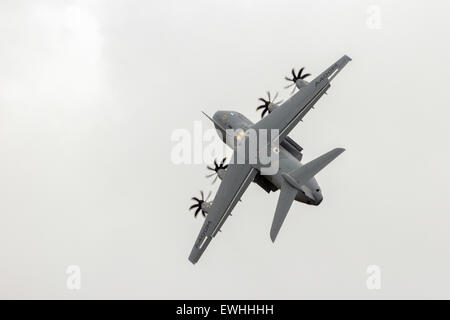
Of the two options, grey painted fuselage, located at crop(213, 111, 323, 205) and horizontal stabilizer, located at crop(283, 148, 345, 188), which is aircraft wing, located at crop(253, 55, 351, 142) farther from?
horizontal stabilizer, located at crop(283, 148, 345, 188)

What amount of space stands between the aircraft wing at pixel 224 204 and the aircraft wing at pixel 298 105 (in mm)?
4783

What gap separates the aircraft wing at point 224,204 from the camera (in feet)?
252

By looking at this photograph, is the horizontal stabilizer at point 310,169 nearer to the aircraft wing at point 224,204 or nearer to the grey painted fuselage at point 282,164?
the grey painted fuselage at point 282,164

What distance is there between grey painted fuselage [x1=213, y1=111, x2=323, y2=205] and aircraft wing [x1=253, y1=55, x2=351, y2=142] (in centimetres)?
225

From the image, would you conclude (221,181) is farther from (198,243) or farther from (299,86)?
(299,86)

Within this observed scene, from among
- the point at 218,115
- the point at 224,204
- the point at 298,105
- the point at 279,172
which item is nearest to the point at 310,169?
the point at 279,172

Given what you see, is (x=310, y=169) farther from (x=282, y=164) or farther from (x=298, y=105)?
(x=298, y=105)

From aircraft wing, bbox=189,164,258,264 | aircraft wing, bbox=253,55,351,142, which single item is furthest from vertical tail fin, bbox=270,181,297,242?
aircraft wing, bbox=253,55,351,142

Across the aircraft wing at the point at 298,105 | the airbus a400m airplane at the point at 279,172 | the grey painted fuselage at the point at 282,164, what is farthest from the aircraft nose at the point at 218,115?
the aircraft wing at the point at 298,105

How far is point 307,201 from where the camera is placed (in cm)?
7419

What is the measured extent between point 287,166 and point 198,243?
11.8 metres

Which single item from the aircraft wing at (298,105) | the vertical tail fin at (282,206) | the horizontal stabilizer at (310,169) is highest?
the aircraft wing at (298,105)

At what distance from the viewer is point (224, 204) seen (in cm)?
7706
